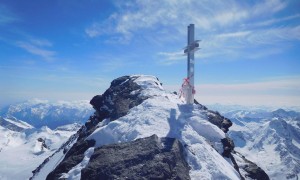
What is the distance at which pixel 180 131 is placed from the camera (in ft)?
111

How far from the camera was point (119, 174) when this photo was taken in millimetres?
26531

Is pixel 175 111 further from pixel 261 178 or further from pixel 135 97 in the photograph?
pixel 261 178

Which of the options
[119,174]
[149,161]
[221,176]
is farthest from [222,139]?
[119,174]

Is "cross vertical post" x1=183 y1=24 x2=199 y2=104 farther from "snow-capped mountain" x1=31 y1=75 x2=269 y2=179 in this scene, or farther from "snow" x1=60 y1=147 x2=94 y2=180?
"snow" x1=60 y1=147 x2=94 y2=180

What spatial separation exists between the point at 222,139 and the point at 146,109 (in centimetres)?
941

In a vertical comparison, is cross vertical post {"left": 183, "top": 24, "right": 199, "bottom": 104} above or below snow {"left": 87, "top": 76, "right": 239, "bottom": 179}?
above

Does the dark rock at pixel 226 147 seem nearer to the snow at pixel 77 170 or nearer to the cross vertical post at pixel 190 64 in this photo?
→ the cross vertical post at pixel 190 64

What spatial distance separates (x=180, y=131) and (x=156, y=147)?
5.26 m

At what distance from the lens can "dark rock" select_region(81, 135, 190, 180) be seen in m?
26.7

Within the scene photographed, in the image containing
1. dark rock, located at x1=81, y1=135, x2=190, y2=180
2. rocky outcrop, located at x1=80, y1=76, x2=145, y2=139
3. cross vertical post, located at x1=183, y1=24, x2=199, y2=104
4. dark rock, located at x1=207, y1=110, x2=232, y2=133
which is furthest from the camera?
cross vertical post, located at x1=183, y1=24, x2=199, y2=104

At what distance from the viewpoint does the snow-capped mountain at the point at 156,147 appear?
27.5 m

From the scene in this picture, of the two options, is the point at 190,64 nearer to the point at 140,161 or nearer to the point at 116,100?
the point at 116,100

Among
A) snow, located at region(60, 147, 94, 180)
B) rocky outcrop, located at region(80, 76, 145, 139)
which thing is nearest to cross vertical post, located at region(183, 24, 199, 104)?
rocky outcrop, located at region(80, 76, 145, 139)

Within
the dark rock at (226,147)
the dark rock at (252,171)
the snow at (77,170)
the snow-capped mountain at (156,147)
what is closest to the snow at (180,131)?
the snow-capped mountain at (156,147)
